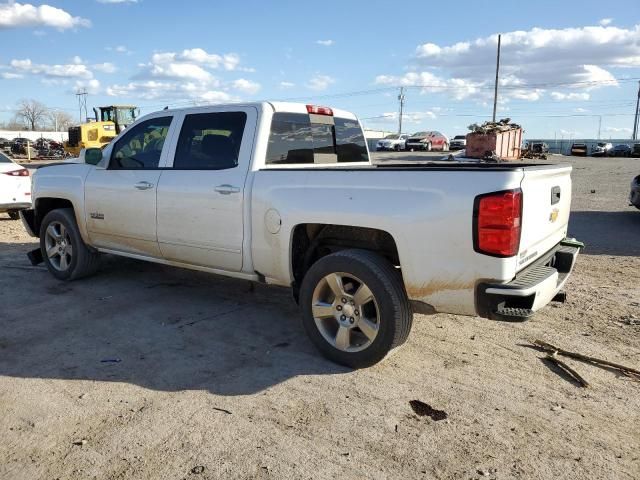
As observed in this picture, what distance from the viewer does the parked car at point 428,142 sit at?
4669 cm

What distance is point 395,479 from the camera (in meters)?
2.66

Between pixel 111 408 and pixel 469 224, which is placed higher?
pixel 469 224

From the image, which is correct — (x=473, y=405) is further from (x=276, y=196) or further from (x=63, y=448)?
(x=63, y=448)

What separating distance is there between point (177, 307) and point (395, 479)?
3251mm

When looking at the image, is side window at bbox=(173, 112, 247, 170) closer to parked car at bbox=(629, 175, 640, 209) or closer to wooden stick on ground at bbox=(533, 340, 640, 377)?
wooden stick on ground at bbox=(533, 340, 640, 377)

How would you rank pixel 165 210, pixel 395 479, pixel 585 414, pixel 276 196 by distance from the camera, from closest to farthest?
pixel 395 479
pixel 585 414
pixel 276 196
pixel 165 210

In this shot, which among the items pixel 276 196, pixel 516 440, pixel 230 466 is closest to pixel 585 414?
pixel 516 440

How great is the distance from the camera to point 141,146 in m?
5.48

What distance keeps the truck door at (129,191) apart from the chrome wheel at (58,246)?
56 cm

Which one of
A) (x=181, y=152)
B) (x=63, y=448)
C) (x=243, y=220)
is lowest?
(x=63, y=448)

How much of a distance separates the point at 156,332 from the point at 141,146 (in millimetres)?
1998

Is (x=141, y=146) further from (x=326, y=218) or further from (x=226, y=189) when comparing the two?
(x=326, y=218)

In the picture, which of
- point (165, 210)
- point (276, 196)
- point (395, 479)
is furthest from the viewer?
point (165, 210)

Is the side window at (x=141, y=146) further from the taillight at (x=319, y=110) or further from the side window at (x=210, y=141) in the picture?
the taillight at (x=319, y=110)
